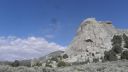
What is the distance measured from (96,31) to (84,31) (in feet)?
18.3

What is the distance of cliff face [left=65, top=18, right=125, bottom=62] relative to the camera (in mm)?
117719

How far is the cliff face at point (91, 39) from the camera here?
118 metres

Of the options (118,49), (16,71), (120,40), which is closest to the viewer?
(16,71)

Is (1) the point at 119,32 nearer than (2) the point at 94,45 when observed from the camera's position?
No

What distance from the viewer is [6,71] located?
66.6 ft

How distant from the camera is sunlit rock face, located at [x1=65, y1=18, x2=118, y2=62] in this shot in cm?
11765

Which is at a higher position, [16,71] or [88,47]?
[88,47]

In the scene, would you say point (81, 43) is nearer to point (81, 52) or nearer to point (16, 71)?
point (81, 52)

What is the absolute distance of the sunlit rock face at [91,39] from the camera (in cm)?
11765

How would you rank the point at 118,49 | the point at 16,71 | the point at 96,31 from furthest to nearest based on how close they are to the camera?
the point at 96,31 → the point at 118,49 → the point at 16,71

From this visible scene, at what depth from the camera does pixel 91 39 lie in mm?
125875

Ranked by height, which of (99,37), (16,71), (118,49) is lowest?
(16,71)

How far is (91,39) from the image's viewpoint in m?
126

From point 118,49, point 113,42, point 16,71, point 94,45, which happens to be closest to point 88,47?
point 94,45
